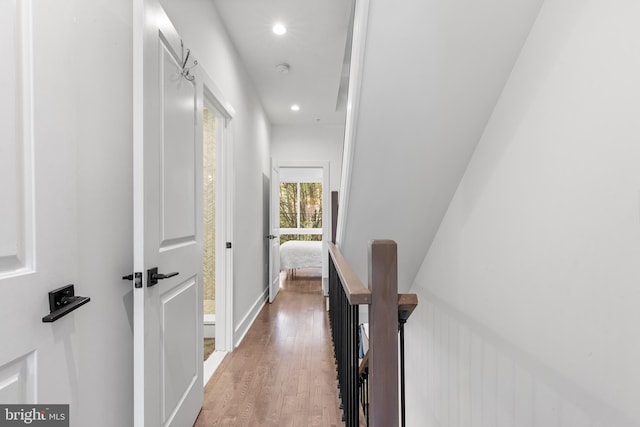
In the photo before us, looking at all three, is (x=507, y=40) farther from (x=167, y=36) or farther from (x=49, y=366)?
(x=49, y=366)

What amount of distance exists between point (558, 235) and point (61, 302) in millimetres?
1630

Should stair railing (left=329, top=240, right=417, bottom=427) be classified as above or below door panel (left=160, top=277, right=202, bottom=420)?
above

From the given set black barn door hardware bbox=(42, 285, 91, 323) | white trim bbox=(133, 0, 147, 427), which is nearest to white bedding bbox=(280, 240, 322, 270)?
white trim bbox=(133, 0, 147, 427)

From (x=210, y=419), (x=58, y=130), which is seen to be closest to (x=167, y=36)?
(x=58, y=130)

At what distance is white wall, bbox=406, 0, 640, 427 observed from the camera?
0.93 metres

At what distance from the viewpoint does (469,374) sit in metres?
1.84

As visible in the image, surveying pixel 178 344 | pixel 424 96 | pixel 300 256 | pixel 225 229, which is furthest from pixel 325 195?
pixel 178 344

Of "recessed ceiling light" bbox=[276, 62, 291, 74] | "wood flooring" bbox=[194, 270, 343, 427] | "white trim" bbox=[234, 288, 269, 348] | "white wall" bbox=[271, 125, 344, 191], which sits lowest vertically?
"wood flooring" bbox=[194, 270, 343, 427]

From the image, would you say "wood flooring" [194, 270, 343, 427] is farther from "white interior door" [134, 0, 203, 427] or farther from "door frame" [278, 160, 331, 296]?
"door frame" [278, 160, 331, 296]

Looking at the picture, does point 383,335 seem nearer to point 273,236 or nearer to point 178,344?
point 178,344

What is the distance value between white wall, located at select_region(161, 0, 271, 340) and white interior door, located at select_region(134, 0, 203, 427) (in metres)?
0.44

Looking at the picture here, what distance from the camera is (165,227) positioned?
55.3 inches

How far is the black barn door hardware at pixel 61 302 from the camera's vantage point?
840 mm

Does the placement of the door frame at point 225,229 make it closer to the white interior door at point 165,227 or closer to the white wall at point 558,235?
the white interior door at point 165,227
